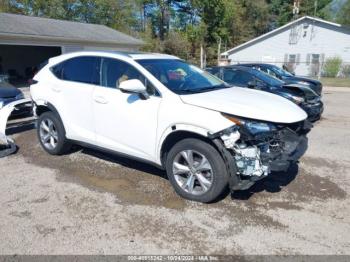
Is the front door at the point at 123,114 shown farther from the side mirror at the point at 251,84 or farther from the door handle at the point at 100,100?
the side mirror at the point at 251,84

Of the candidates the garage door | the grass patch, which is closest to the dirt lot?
the grass patch

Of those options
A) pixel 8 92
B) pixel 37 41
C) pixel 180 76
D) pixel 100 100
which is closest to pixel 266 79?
pixel 180 76

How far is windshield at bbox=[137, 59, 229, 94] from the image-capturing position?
4.49m

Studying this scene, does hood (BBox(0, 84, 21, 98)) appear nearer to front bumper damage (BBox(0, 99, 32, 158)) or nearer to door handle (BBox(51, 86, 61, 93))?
front bumper damage (BBox(0, 99, 32, 158))

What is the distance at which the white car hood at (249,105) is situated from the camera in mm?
3809

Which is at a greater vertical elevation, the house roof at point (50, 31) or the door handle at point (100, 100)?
the house roof at point (50, 31)

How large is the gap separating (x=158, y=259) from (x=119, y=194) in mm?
1506

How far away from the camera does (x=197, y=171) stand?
4.05 meters

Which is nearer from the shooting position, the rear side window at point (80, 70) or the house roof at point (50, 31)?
the rear side window at point (80, 70)

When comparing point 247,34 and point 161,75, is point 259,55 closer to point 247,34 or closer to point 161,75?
point 247,34

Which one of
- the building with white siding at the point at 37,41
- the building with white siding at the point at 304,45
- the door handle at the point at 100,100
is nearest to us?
the door handle at the point at 100,100

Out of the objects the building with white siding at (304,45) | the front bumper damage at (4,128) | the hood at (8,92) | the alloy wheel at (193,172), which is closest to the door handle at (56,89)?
the front bumper damage at (4,128)

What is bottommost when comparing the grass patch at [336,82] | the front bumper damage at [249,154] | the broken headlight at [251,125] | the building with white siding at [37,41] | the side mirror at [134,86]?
the grass patch at [336,82]

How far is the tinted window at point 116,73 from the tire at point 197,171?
3.51 feet
